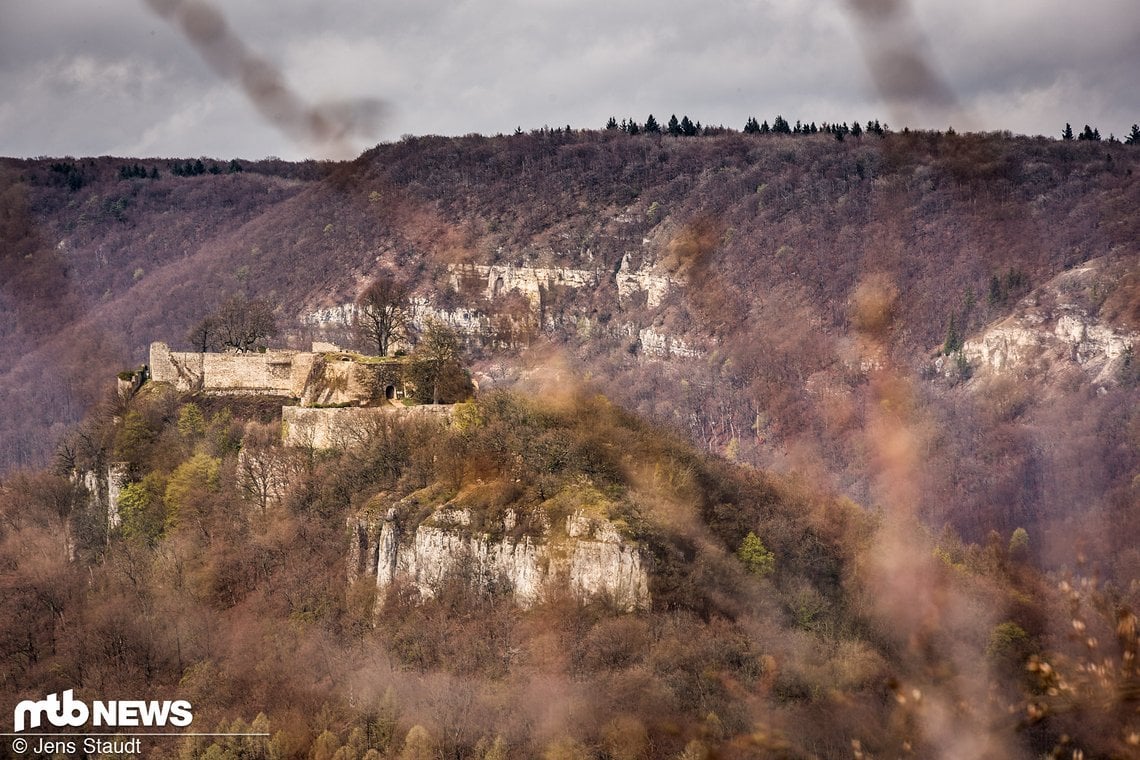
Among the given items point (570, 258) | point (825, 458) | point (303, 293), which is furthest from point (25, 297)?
point (825, 458)

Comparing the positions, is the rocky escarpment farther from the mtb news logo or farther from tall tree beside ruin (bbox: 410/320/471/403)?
the mtb news logo

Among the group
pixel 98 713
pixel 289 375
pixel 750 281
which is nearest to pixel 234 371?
pixel 289 375

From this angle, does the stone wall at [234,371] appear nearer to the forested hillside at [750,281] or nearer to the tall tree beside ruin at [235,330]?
the tall tree beside ruin at [235,330]

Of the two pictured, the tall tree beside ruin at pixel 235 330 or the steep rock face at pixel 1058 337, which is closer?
the tall tree beside ruin at pixel 235 330

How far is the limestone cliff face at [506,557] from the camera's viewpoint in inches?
1571

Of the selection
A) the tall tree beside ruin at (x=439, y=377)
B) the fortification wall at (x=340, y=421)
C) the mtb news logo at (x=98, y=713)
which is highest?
the tall tree beside ruin at (x=439, y=377)

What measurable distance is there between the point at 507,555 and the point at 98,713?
14773 mm

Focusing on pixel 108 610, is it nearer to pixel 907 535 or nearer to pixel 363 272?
pixel 907 535

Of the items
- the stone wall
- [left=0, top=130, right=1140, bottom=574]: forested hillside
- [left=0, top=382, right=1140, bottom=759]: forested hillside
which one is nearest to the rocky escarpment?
[left=0, top=382, right=1140, bottom=759]: forested hillside

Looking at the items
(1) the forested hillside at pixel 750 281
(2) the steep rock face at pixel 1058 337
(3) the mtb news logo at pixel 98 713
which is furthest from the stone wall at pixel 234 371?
(2) the steep rock face at pixel 1058 337

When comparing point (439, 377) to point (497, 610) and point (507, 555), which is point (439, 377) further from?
point (497, 610)

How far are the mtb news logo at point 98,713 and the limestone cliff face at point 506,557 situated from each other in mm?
7230

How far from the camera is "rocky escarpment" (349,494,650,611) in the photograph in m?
39.9

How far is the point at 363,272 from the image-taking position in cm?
16738
